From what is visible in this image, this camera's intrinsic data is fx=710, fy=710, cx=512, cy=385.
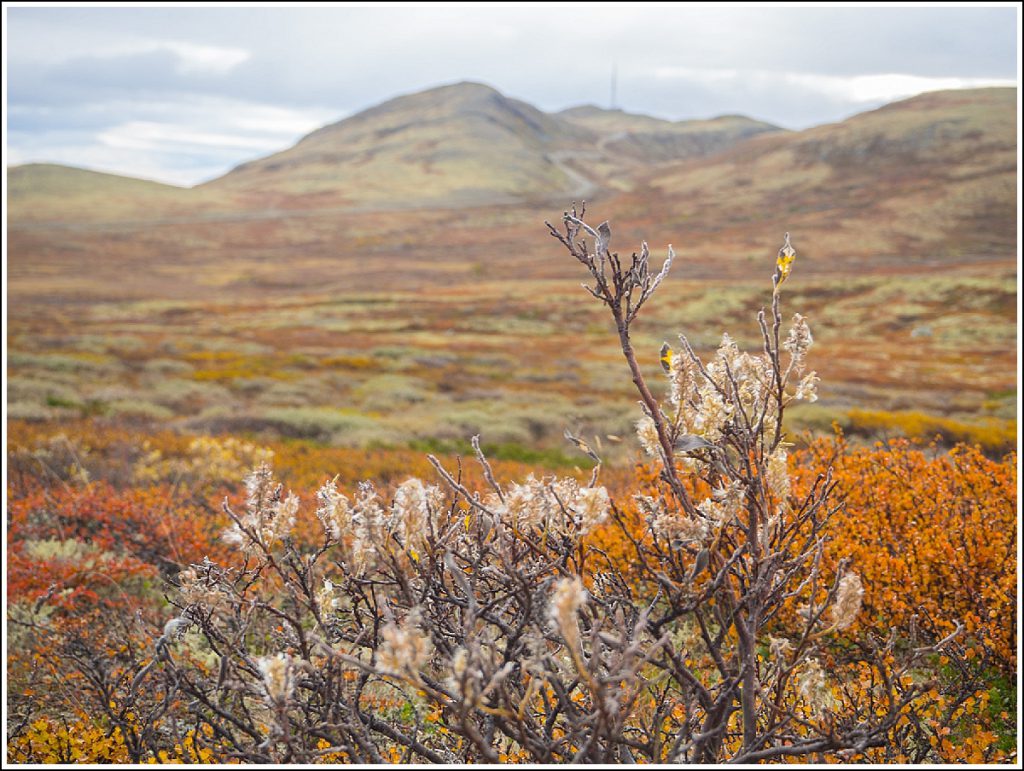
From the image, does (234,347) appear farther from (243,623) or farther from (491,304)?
(243,623)

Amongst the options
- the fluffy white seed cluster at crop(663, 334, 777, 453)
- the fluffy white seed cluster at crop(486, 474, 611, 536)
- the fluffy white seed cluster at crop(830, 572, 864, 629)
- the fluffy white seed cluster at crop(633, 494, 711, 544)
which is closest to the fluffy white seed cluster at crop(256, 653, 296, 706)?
the fluffy white seed cluster at crop(486, 474, 611, 536)

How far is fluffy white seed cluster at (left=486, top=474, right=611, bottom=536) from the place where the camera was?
1.77m

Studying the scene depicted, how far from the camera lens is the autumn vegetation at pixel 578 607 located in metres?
1.80

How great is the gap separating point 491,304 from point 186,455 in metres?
45.3

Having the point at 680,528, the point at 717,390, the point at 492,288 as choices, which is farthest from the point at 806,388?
the point at 492,288

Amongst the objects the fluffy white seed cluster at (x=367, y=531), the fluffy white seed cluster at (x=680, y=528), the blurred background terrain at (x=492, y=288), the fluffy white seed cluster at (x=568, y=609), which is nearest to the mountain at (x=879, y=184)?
the blurred background terrain at (x=492, y=288)

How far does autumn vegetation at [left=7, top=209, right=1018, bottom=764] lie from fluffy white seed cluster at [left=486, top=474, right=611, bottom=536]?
12 mm

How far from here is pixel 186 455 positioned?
13156 millimetres

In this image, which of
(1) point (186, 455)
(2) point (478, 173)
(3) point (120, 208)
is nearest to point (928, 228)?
(1) point (186, 455)

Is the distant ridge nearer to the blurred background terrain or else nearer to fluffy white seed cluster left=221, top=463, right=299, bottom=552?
the blurred background terrain

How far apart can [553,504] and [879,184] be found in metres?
118

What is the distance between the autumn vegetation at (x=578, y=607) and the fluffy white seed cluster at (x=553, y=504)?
12 mm

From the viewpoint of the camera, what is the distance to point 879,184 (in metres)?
103

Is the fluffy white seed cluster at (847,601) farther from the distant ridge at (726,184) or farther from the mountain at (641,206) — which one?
the distant ridge at (726,184)
